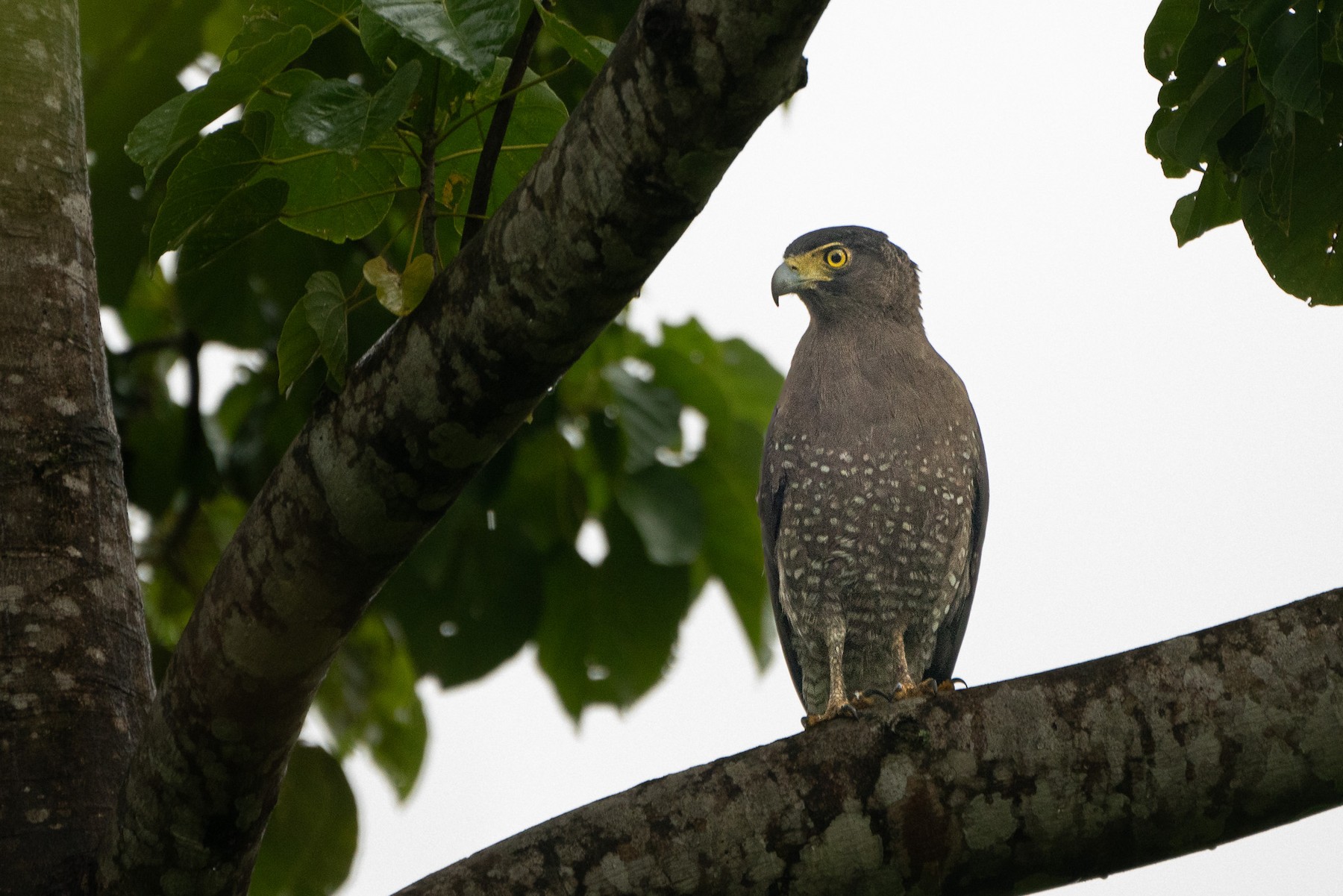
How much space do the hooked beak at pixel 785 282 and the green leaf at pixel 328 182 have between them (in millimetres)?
2469

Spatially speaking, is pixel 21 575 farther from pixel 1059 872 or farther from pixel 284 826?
pixel 1059 872

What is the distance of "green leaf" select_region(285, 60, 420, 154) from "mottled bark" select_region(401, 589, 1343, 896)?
124cm

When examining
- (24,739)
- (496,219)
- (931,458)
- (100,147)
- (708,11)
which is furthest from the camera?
(931,458)

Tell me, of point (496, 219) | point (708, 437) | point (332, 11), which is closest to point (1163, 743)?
point (496, 219)

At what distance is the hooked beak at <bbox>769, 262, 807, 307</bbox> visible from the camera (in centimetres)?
495

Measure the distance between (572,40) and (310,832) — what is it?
288 centimetres

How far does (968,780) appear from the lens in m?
2.35

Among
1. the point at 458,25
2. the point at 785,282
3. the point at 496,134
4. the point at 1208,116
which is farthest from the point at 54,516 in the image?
the point at 785,282

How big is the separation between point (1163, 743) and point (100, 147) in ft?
11.3

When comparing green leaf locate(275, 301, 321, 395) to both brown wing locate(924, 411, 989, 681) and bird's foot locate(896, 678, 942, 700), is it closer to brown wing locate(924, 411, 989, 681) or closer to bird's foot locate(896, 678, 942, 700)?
bird's foot locate(896, 678, 942, 700)

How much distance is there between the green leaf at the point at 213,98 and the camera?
222 cm

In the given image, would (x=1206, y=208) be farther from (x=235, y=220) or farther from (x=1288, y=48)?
(x=235, y=220)

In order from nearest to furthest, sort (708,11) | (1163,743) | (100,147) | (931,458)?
(708,11) → (1163,743) → (100,147) → (931,458)

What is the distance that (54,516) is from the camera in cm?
285
